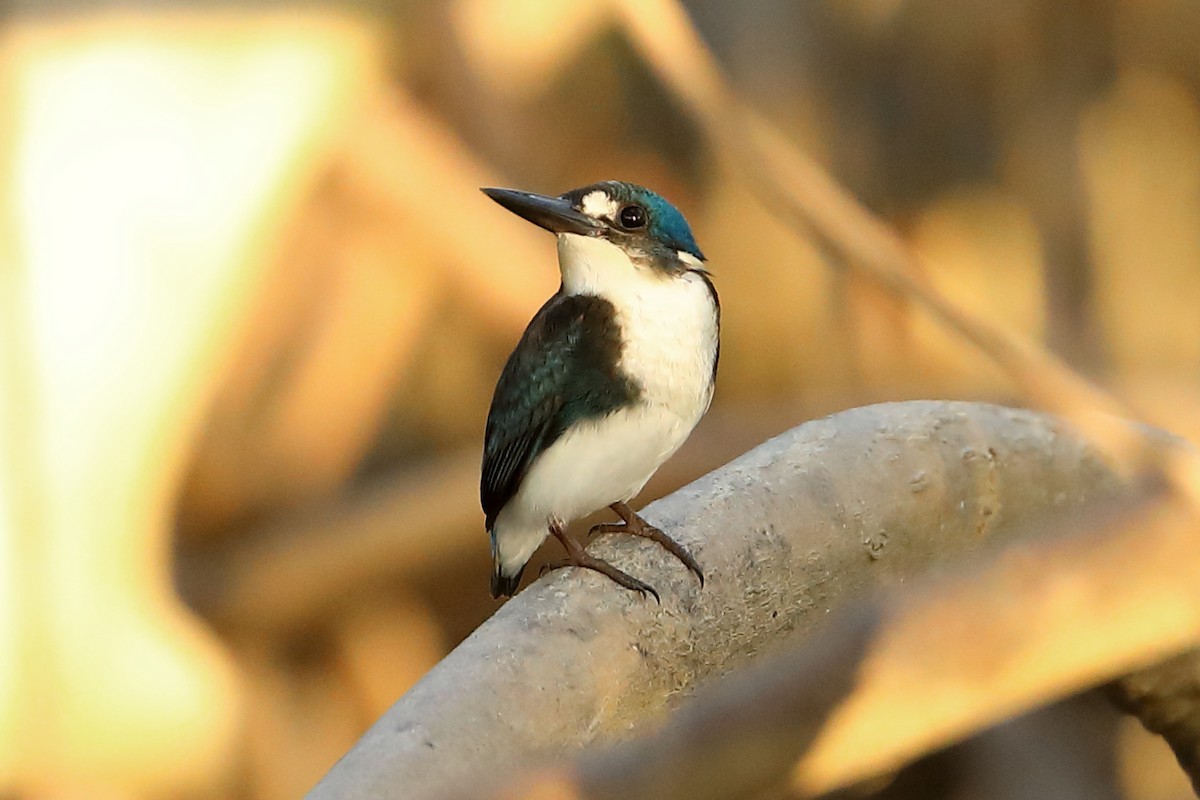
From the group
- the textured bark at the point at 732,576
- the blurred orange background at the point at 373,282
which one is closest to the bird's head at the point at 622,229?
the textured bark at the point at 732,576

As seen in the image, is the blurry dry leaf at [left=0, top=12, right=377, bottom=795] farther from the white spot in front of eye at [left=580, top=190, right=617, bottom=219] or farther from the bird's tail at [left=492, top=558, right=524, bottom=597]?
the white spot in front of eye at [left=580, top=190, right=617, bottom=219]

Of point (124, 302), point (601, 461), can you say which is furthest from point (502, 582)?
point (124, 302)

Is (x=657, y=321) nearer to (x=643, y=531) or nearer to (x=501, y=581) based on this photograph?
(x=643, y=531)

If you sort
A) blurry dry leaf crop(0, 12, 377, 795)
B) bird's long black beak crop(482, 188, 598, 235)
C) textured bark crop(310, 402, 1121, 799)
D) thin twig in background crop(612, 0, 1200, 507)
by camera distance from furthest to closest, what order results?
blurry dry leaf crop(0, 12, 377, 795) < thin twig in background crop(612, 0, 1200, 507) < bird's long black beak crop(482, 188, 598, 235) < textured bark crop(310, 402, 1121, 799)

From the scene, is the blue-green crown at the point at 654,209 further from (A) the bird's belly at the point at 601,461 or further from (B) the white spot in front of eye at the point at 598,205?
(A) the bird's belly at the point at 601,461

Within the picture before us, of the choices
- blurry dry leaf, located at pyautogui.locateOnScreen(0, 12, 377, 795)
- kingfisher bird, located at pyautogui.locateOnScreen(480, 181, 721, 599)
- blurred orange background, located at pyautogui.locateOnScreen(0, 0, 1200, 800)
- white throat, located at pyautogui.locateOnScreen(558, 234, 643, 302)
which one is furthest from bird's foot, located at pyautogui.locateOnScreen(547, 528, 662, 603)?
Result: blurry dry leaf, located at pyautogui.locateOnScreen(0, 12, 377, 795)

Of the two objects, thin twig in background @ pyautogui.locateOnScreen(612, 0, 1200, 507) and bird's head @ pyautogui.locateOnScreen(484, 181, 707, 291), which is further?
thin twig in background @ pyautogui.locateOnScreen(612, 0, 1200, 507)
